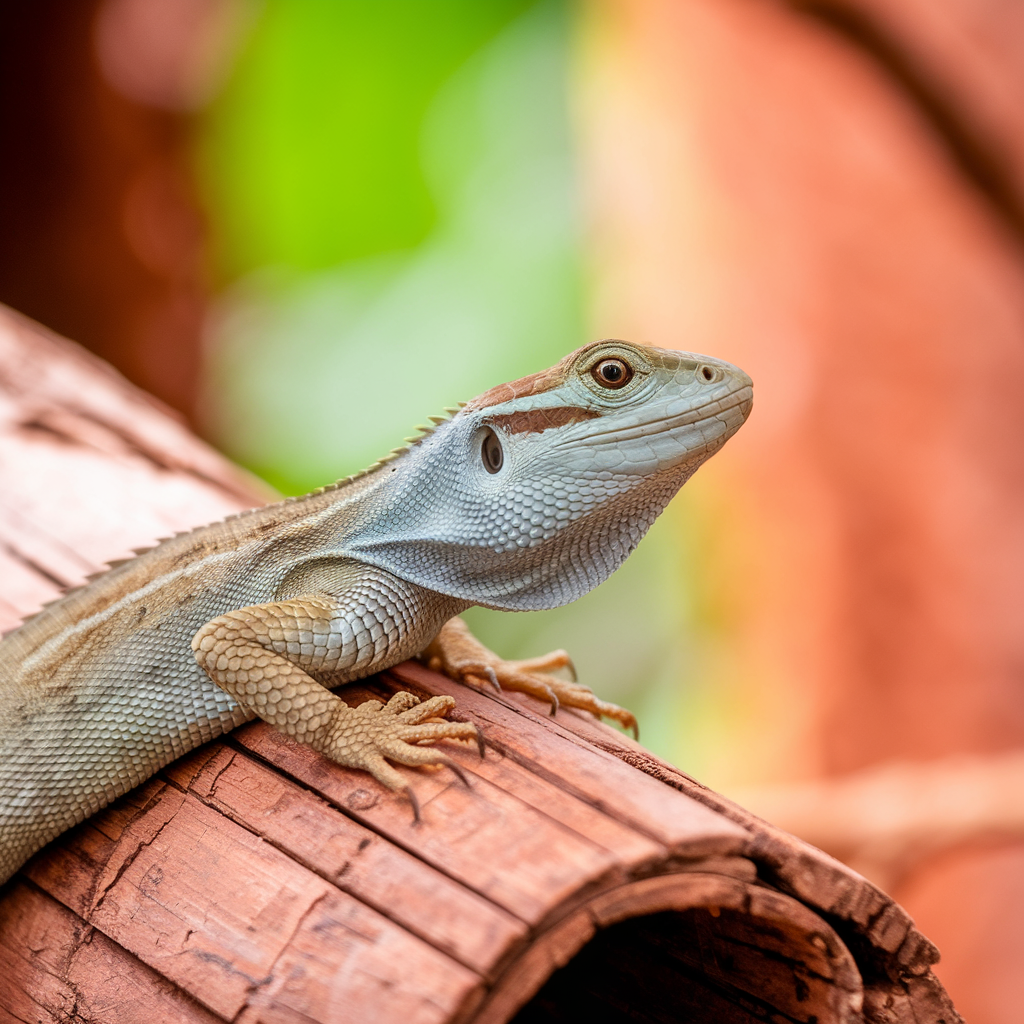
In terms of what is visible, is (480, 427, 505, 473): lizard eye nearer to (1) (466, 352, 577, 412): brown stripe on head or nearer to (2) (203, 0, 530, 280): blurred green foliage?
(1) (466, 352, 577, 412): brown stripe on head

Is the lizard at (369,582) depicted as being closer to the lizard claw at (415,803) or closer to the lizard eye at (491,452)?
the lizard eye at (491,452)

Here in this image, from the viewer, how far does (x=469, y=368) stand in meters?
7.47

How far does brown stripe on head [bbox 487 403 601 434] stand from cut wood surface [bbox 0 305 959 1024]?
847mm

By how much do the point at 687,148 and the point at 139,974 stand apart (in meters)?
8.04

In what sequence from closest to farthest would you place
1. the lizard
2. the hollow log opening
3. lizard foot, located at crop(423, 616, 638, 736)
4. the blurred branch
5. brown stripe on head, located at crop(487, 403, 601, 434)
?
the hollow log opening < the lizard < brown stripe on head, located at crop(487, 403, 601, 434) < lizard foot, located at crop(423, 616, 638, 736) < the blurred branch

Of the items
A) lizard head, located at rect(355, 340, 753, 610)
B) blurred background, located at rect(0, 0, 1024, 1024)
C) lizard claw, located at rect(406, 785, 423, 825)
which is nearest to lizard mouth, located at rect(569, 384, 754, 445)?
lizard head, located at rect(355, 340, 753, 610)

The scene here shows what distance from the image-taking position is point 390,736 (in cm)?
249

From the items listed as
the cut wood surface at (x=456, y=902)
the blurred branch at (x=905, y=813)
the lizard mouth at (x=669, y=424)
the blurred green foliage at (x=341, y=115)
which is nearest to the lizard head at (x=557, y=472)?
the lizard mouth at (x=669, y=424)

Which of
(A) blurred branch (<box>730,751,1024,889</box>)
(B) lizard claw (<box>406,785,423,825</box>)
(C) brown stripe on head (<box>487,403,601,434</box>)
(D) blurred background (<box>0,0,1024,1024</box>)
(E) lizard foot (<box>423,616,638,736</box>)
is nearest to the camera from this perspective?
(B) lizard claw (<box>406,785,423,825</box>)

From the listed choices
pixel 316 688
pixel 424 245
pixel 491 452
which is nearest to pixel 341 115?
pixel 424 245

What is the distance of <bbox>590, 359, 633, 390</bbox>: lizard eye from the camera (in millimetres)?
2820

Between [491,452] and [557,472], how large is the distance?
0.89 feet

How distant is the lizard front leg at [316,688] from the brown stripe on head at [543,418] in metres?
0.73

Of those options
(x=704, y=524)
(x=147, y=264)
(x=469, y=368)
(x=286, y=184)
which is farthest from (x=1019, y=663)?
(x=147, y=264)
